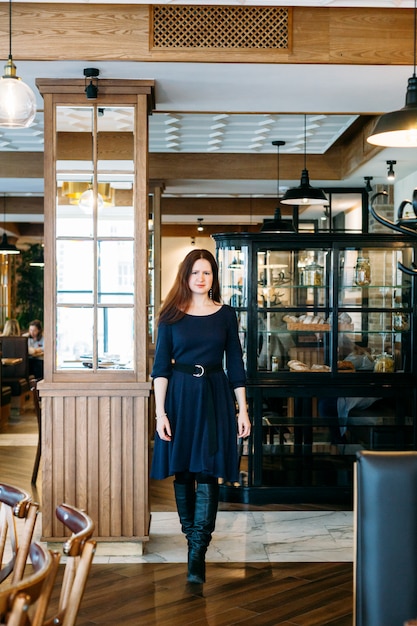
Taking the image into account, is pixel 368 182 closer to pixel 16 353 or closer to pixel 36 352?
pixel 16 353

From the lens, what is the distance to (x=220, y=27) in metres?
4.13

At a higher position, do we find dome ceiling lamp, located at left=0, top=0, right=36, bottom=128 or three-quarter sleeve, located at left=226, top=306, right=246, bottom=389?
dome ceiling lamp, located at left=0, top=0, right=36, bottom=128

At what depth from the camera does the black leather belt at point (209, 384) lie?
389cm

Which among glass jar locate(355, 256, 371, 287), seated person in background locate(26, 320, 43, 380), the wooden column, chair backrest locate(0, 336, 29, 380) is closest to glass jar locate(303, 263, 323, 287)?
glass jar locate(355, 256, 371, 287)

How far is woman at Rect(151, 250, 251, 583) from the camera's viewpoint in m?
3.91

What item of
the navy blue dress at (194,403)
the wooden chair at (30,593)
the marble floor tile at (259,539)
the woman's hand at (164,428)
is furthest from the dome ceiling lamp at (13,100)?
the marble floor tile at (259,539)

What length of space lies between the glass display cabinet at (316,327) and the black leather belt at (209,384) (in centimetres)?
160

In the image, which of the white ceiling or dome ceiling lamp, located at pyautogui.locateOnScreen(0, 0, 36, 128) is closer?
dome ceiling lamp, located at pyautogui.locateOnScreen(0, 0, 36, 128)

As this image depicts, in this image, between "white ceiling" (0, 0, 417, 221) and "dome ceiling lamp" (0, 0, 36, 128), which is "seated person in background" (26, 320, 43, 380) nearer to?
"white ceiling" (0, 0, 417, 221)

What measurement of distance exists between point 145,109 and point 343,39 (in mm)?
1151

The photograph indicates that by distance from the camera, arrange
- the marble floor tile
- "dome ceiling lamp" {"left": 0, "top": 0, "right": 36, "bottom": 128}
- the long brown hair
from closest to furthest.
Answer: "dome ceiling lamp" {"left": 0, "top": 0, "right": 36, "bottom": 128} → the long brown hair → the marble floor tile

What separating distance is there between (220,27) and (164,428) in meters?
2.12

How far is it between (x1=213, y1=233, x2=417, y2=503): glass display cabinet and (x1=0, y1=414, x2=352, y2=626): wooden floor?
1.42 m

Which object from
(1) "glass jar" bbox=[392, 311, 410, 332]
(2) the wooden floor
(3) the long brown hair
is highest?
(3) the long brown hair
